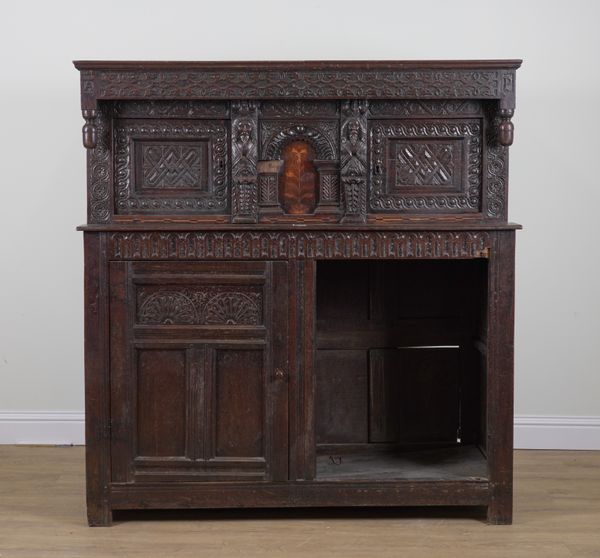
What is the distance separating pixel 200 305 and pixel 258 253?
1.03 feet

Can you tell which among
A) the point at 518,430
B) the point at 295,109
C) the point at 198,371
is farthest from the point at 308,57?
the point at 518,430

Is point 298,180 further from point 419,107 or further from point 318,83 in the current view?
point 419,107

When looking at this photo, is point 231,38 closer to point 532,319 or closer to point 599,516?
point 532,319

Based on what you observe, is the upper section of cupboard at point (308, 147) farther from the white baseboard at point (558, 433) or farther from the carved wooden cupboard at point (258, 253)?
the white baseboard at point (558, 433)

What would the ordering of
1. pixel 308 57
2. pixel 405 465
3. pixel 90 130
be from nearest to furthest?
pixel 90 130
pixel 405 465
pixel 308 57

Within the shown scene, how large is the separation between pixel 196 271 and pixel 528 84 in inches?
88.5

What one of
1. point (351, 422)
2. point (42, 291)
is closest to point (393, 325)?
point (351, 422)

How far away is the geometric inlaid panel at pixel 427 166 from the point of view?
4000mm

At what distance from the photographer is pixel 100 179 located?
3.95 m

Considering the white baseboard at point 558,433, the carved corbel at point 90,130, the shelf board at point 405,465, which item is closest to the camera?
the carved corbel at point 90,130

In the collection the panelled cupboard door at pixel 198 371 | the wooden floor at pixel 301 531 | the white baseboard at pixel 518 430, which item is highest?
the panelled cupboard door at pixel 198 371

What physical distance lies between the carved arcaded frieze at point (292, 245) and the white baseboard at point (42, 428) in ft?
5.48

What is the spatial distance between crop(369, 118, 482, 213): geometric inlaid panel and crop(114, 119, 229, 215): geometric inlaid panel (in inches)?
24.6

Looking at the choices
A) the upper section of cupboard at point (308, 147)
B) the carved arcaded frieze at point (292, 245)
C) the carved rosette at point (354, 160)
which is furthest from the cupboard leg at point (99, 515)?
the carved rosette at point (354, 160)
